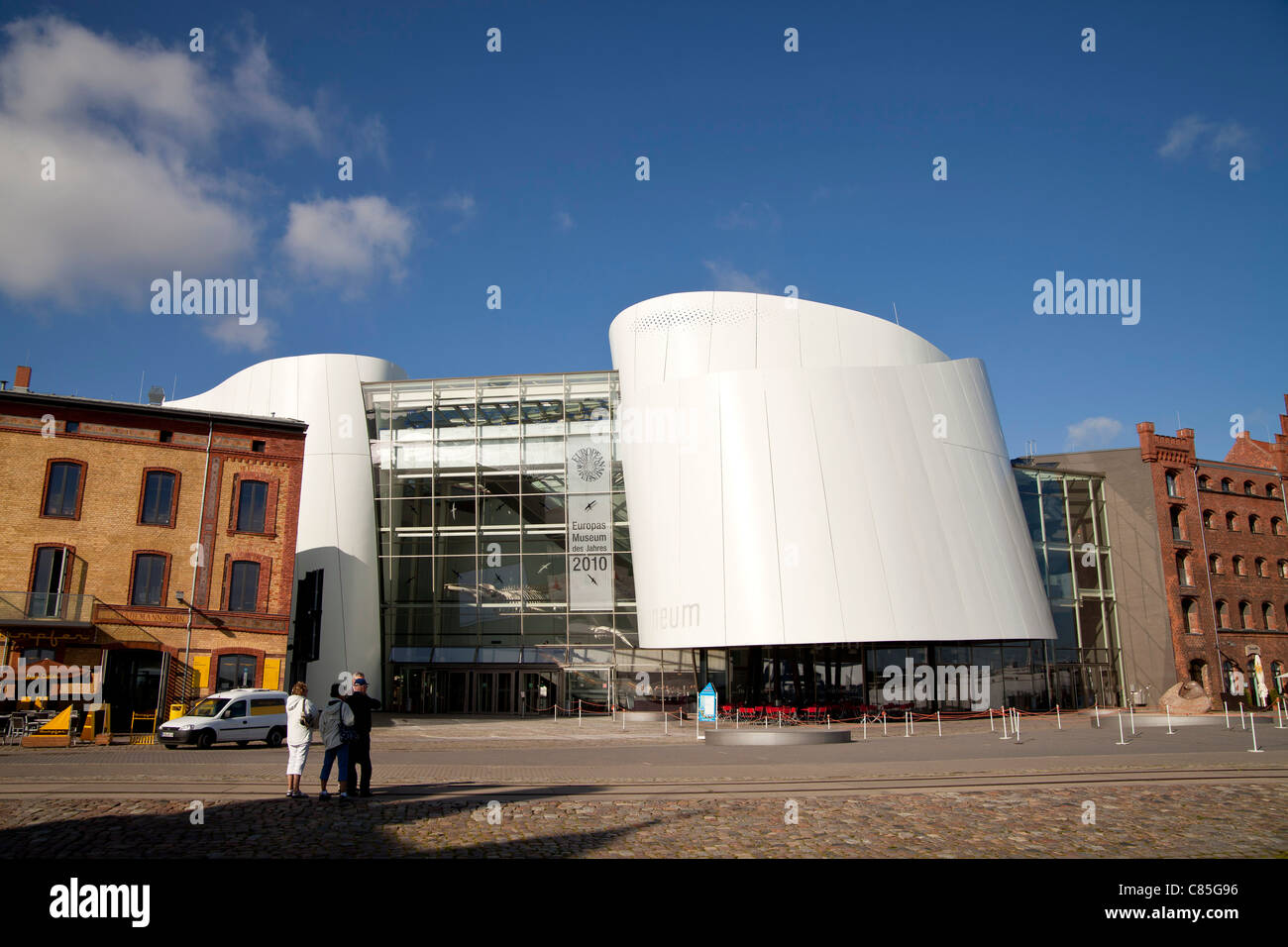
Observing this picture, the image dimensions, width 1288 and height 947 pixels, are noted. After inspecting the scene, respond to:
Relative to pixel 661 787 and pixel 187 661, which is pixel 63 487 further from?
pixel 661 787

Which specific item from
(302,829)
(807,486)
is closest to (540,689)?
(807,486)

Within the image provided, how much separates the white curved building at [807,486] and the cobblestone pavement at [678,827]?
20.0 metres

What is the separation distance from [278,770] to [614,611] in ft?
84.7

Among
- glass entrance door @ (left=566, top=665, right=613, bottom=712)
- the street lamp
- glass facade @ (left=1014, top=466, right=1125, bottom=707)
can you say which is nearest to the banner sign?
glass entrance door @ (left=566, top=665, right=613, bottom=712)

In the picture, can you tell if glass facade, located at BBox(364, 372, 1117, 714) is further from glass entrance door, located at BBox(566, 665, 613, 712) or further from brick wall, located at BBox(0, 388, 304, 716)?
brick wall, located at BBox(0, 388, 304, 716)

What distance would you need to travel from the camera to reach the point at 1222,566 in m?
48.3

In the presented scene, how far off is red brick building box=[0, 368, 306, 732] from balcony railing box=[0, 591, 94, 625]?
4 centimetres

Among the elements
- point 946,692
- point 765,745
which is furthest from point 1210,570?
point 765,745

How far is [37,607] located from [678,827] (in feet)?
81.3

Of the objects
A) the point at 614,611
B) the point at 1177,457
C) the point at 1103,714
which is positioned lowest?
the point at 1103,714

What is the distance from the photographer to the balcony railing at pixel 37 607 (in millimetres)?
26031

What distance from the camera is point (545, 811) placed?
10.7 meters

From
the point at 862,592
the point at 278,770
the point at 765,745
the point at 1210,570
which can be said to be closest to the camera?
the point at 278,770
